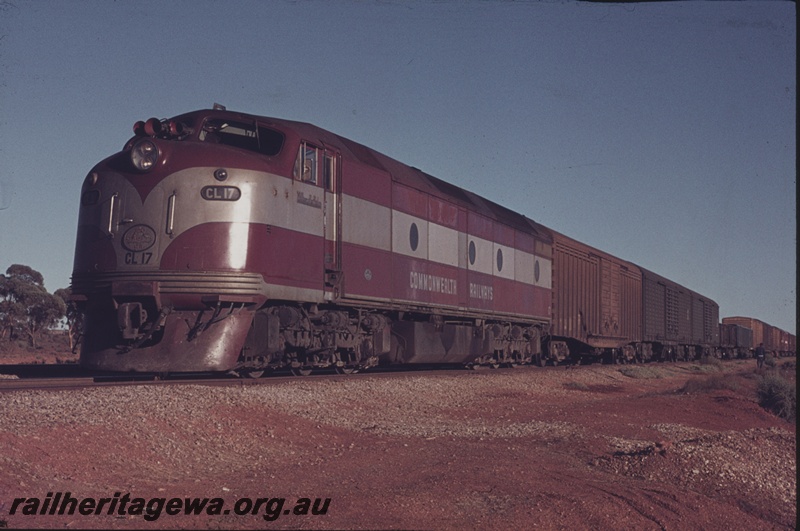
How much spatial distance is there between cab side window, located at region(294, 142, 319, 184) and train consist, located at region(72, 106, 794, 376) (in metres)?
0.04

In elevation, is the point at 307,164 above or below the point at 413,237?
above

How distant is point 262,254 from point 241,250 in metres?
0.42

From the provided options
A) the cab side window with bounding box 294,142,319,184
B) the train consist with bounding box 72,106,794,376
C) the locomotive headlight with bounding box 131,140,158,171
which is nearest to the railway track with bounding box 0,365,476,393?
the train consist with bounding box 72,106,794,376

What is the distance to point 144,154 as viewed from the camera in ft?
41.1

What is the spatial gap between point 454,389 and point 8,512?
12328mm

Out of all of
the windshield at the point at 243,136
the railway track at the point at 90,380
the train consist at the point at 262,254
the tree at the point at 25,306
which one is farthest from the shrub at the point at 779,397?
the tree at the point at 25,306

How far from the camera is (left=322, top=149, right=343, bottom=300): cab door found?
14.3 metres

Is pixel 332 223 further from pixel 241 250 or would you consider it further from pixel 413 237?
pixel 413 237

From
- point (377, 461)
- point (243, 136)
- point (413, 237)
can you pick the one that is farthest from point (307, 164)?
point (377, 461)

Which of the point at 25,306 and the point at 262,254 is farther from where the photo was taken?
the point at 25,306

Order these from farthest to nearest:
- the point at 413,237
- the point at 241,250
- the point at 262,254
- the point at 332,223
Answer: the point at 413,237, the point at 332,223, the point at 262,254, the point at 241,250

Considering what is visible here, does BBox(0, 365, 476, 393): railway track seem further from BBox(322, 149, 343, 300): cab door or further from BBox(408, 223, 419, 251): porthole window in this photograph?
BBox(408, 223, 419, 251): porthole window

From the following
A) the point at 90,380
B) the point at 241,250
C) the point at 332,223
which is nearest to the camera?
the point at 241,250

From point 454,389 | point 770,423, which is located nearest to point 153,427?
point 454,389
